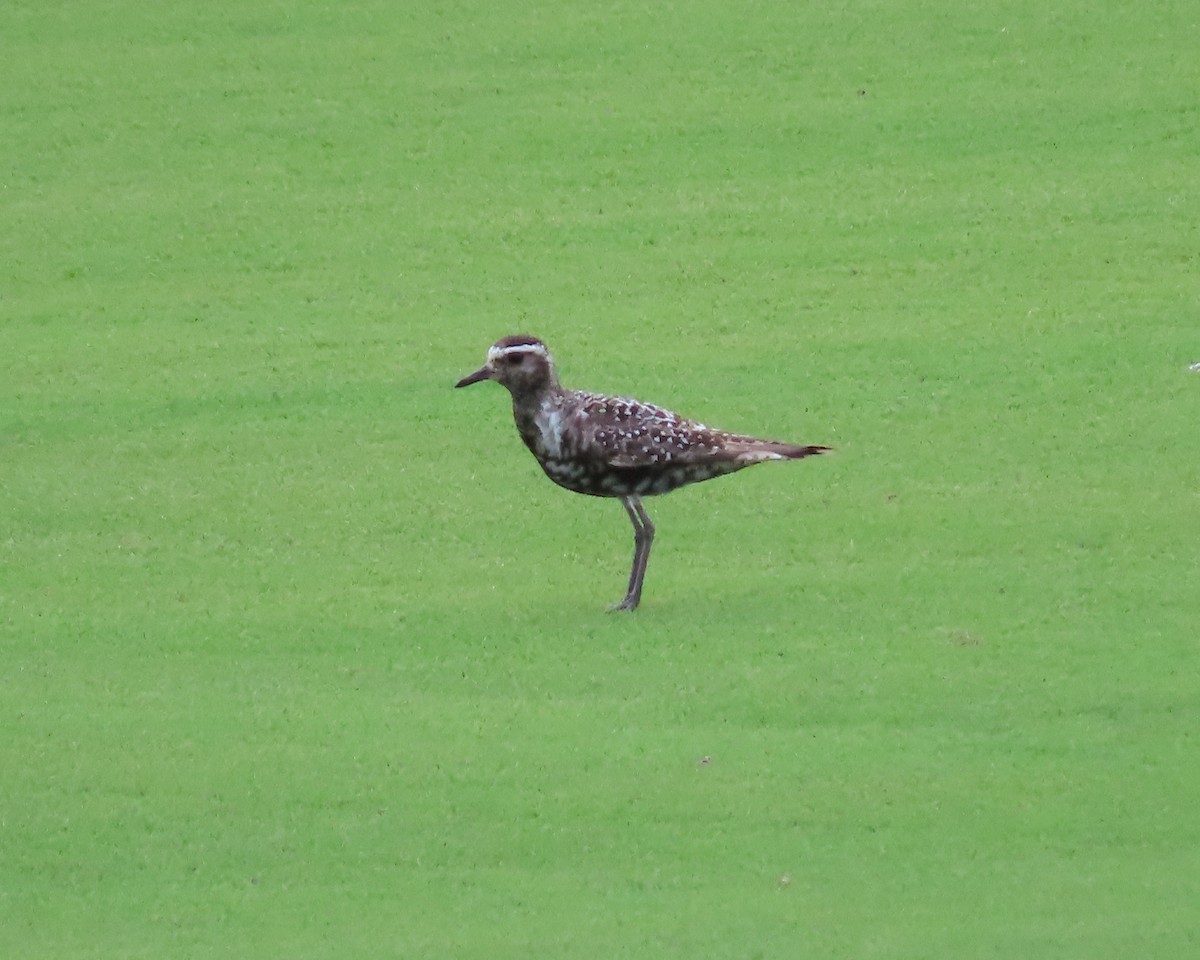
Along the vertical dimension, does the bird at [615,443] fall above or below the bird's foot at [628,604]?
above

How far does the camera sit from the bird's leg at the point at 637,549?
37.5 ft

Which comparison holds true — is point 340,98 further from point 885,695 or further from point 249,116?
point 885,695

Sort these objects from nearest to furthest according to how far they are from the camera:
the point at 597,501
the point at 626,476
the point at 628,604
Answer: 1. the point at 628,604
2. the point at 626,476
3. the point at 597,501

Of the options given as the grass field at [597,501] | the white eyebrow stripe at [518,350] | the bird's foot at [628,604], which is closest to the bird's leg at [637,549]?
the bird's foot at [628,604]

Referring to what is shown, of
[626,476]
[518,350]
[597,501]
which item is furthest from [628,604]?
[597,501]

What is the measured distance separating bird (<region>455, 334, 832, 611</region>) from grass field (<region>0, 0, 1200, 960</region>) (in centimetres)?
54

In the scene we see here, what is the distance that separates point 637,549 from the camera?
37.7 ft

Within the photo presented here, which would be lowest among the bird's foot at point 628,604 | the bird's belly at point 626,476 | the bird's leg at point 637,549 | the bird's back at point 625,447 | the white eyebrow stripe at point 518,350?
the bird's foot at point 628,604

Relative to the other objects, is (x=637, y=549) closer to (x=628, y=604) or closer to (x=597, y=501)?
(x=628, y=604)

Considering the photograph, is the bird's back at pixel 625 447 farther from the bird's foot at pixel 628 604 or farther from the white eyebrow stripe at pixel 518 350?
the bird's foot at pixel 628 604

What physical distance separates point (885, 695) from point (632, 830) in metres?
1.54

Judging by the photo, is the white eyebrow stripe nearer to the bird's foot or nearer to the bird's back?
the bird's back

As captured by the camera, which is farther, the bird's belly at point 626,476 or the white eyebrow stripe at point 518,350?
the white eyebrow stripe at point 518,350

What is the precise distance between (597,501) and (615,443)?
1.72 metres
